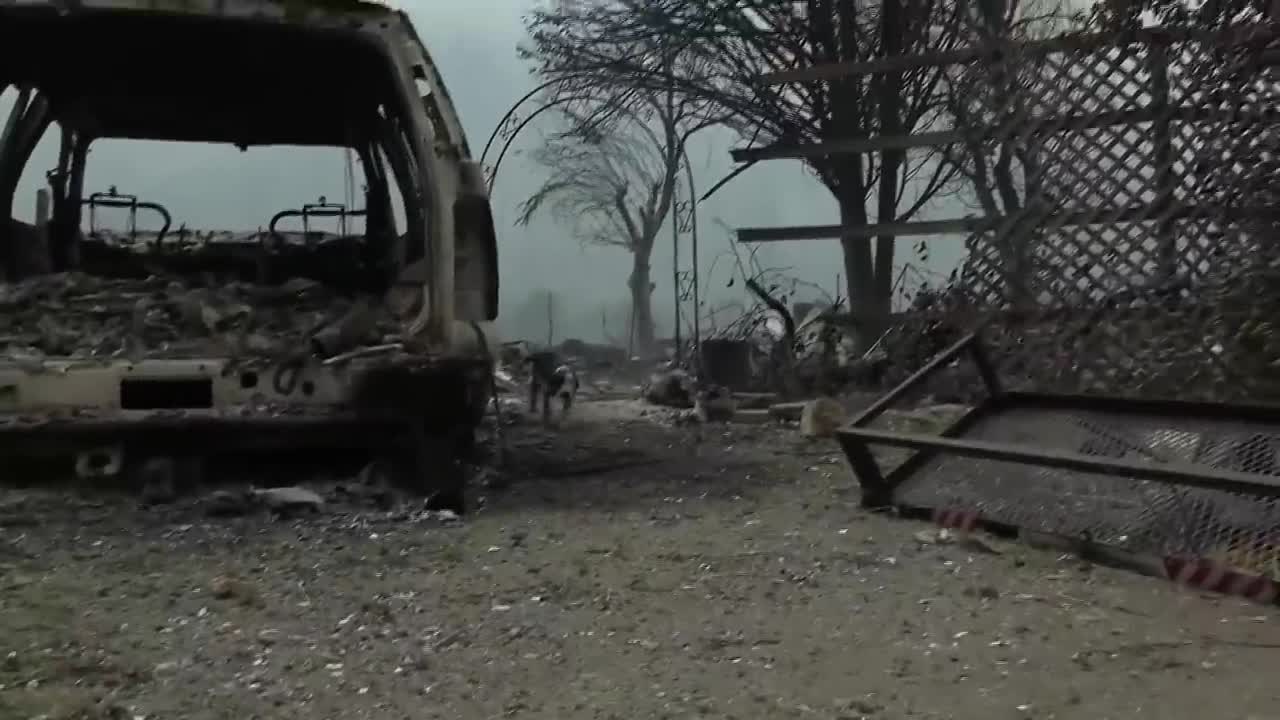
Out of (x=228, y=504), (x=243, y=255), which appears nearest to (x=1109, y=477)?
(x=228, y=504)

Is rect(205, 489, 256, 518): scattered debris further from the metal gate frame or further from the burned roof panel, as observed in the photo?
the metal gate frame

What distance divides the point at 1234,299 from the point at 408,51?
288 cm

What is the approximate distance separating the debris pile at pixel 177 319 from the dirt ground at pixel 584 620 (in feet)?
1.67

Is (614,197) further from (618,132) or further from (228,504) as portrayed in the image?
(228,504)

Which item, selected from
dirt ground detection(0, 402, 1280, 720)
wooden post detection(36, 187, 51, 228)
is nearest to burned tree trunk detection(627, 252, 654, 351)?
wooden post detection(36, 187, 51, 228)

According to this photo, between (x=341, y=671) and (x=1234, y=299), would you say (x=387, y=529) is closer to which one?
(x=341, y=671)

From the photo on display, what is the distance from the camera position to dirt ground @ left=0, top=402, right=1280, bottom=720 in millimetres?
2031

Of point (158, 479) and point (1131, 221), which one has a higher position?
point (1131, 221)

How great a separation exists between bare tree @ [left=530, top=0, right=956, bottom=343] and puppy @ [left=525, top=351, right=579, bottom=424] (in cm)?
223

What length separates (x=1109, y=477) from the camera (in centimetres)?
351

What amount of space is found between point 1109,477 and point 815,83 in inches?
183

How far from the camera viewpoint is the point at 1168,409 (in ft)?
11.9

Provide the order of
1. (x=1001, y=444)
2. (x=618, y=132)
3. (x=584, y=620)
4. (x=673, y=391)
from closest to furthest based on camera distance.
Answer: (x=584, y=620)
(x=1001, y=444)
(x=673, y=391)
(x=618, y=132)

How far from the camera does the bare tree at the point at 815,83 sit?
7.52 meters
